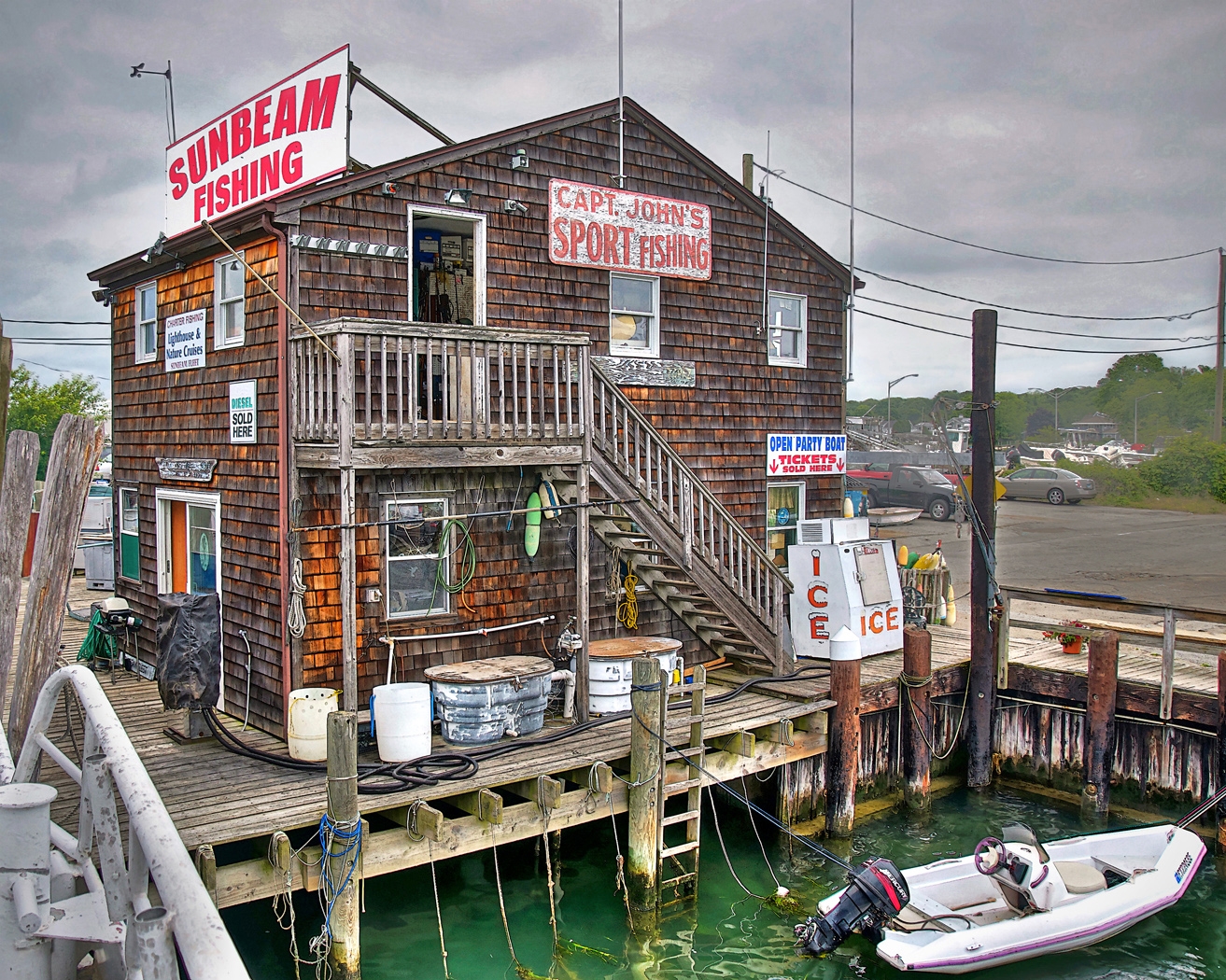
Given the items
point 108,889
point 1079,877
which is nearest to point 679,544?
point 1079,877

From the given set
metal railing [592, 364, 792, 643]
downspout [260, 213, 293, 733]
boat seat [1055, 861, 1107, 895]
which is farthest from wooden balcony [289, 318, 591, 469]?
boat seat [1055, 861, 1107, 895]

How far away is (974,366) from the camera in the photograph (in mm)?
14828

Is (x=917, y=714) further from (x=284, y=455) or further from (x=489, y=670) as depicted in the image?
(x=284, y=455)

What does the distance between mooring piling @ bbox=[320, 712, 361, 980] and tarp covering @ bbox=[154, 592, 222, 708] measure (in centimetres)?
347

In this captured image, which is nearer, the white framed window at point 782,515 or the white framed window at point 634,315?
the white framed window at point 634,315

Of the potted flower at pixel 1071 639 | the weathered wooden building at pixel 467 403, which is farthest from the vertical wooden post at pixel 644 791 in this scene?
the potted flower at pixel 1071 639

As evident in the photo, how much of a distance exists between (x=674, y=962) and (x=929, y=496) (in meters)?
31.8

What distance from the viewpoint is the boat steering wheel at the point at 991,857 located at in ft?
35.2

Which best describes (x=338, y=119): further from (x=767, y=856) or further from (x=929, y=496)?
(x=929, y=496)

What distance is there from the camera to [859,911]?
33.4ft

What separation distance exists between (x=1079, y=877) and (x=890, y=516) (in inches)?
994

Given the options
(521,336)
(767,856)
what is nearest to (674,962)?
(767,856)

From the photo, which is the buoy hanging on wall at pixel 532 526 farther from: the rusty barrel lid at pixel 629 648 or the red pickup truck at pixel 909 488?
the red pickup truck at pixel 909 488

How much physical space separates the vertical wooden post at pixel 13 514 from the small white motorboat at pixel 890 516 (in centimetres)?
3298
